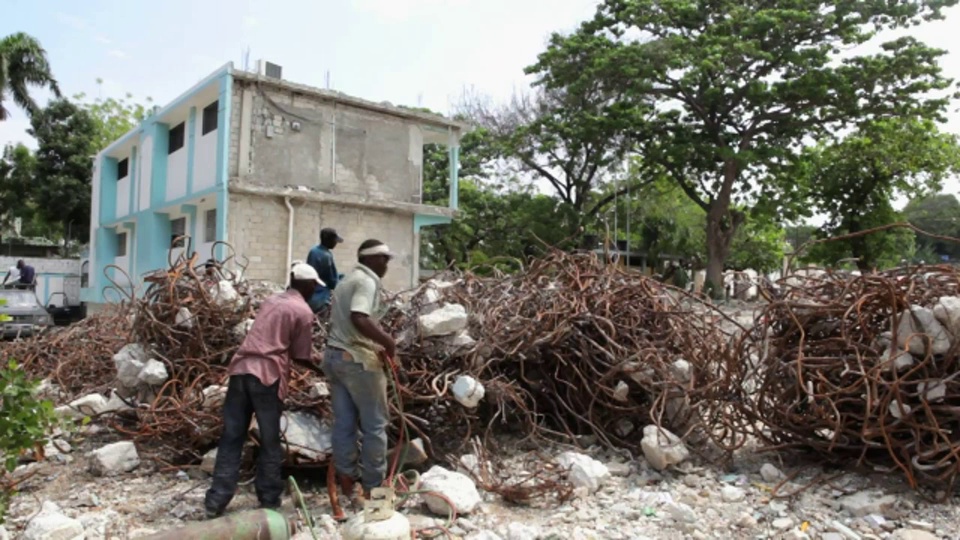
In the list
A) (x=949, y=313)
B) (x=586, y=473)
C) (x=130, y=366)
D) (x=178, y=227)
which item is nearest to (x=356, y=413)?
(x=586, y=473)

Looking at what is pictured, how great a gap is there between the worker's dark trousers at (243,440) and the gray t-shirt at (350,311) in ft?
1.52

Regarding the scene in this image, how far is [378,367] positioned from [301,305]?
24.1 inches

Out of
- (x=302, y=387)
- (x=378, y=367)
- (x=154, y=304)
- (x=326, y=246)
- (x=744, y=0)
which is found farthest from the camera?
(x=744, y=0)

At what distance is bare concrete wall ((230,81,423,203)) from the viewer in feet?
46.6

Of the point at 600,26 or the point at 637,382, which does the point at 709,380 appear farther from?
the point at 600,26

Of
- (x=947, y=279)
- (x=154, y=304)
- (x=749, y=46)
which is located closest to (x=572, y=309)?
(x=947, y=279)

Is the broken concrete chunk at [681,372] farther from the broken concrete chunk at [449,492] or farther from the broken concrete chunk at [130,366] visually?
the broken concrete chunk at [130,366]

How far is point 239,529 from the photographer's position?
10.9ft

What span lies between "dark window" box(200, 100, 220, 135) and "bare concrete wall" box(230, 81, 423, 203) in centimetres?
128

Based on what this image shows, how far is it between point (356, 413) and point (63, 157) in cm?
2854

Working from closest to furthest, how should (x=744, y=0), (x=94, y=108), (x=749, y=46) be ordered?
(x=749, y=46) → (x=744, y=0) → (x=94, y=108)

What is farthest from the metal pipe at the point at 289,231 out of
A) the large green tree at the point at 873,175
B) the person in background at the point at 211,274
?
the large green tree at the point at 873,175

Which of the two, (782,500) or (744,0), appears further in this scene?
(744,0)

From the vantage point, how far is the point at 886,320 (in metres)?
4.19
